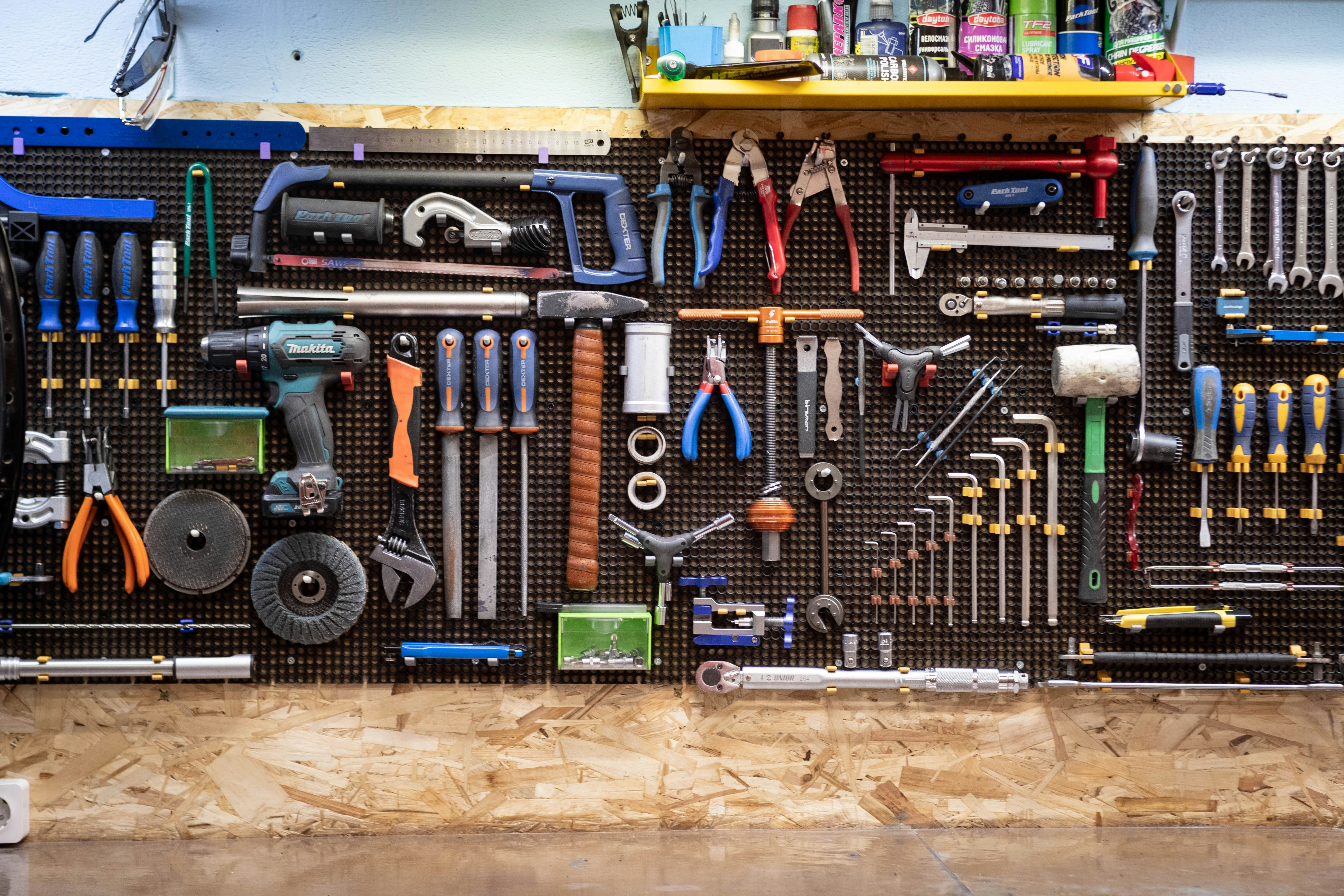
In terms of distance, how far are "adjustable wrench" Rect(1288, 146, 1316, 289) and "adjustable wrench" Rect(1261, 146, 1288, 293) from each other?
3 cm

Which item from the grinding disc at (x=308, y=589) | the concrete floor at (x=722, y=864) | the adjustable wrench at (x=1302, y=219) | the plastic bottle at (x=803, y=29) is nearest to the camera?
the concrete floor at (x=722, y=864)

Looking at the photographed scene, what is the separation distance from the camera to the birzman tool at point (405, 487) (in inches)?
104

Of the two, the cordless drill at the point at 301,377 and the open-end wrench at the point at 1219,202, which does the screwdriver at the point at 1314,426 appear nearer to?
the open-end wrench at the point at 1219,202

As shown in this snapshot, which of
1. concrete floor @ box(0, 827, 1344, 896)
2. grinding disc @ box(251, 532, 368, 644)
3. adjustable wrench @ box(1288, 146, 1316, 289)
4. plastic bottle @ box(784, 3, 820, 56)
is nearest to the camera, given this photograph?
concrete floor @ box(0, 827, 1344, 896)

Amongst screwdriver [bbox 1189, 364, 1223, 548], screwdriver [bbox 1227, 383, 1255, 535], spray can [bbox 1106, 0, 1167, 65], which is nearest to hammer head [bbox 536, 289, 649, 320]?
spray can [bbox 1106, 0, 1167, 65]

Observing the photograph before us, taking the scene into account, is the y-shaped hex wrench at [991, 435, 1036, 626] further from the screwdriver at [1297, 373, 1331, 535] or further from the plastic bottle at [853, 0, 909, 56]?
the plastic bottle at [853, 0, 909, 56]

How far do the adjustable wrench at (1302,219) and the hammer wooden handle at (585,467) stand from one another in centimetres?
216

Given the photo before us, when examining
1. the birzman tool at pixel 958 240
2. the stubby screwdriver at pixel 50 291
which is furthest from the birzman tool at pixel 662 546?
the stubby screwdriver at pixel 50 291

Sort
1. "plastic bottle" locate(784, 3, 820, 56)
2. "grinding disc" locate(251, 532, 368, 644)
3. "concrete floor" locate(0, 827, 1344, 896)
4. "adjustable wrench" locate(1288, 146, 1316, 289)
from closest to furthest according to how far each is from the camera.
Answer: "concrete floor" locate(0, 827, 1344, 896)
"plastic bottle" locate(784, 3, 820, 56)
"grinding disc" locate(251, 532, 368, 644)
"adjustable wrench" locate(1288, 146, 1316, 289)

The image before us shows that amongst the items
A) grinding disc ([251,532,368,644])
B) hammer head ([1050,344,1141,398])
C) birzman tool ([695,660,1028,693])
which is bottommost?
birzman tool ([695,660,1028,693])

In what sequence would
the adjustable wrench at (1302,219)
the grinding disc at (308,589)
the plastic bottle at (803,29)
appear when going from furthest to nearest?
the adjustable wrench at (1302,219) → the grinding disc at (308,589) → the plastic bottle at (803,29)

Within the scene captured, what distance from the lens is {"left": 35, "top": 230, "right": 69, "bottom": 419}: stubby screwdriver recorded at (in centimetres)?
258

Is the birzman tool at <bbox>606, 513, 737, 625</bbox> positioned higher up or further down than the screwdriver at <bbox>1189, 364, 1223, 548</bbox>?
further down

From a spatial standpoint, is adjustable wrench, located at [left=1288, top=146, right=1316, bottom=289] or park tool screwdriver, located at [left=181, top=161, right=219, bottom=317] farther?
adjustable wrench, located at [left=1288, top=146, right=1316, bottom=289]
